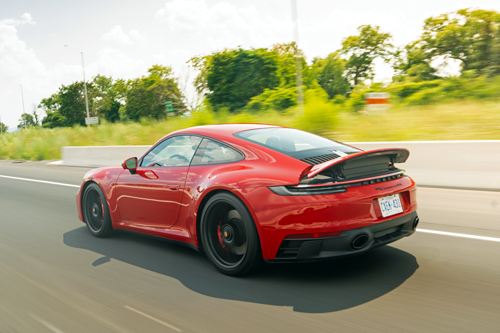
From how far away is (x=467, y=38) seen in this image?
4294 cm

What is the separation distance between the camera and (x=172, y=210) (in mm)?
4387

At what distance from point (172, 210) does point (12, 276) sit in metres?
1.63

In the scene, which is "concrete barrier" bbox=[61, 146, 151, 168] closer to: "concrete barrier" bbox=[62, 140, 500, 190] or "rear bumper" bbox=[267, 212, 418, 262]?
"concrete barrier" bbox=[62, 140, 500, 190]

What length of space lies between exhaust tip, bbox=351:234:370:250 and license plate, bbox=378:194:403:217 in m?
0.28

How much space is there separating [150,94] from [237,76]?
26.3 metres

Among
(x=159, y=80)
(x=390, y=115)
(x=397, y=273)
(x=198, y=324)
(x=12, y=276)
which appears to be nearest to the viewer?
(x=198, y=324)

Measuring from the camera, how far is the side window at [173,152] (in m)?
4.45

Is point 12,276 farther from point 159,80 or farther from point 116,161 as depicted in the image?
point 159,80

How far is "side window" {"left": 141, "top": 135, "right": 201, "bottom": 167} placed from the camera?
175 inches

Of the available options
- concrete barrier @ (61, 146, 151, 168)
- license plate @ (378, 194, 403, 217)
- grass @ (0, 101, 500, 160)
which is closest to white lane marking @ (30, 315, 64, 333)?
license plate @ (378, 194, 403, 217)

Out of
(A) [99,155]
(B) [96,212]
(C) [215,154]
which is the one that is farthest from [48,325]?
(A) [99,155]

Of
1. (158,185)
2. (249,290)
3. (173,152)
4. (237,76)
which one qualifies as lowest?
(249,290)

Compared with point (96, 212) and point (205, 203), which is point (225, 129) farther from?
point (96, 212)

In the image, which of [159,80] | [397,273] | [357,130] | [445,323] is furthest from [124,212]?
[159,80]
